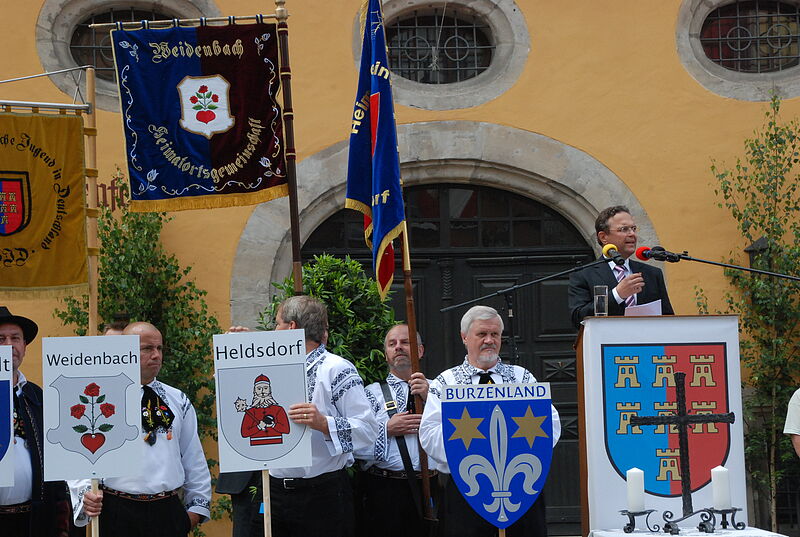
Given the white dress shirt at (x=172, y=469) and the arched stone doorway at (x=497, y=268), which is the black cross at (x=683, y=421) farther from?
the arched stone doorway at (x=497, y=268)

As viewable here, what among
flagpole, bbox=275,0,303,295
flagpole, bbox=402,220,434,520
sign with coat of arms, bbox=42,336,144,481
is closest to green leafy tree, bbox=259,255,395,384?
flagpole, bbox=275,0,303,295

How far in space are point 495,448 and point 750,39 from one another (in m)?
A: 6.73

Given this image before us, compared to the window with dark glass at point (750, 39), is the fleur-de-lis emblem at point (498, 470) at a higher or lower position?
lower

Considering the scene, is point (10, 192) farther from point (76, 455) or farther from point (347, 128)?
point (347, 128)

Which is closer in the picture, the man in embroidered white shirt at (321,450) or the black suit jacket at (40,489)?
the man in embroidered white shirt at (321,450)

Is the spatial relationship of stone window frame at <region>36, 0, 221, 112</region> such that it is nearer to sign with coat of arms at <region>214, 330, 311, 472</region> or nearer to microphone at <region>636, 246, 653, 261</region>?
sign with coat of arms at <region>214, 330, 311, 472</region>

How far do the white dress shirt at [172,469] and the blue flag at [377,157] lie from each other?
149 centimetres

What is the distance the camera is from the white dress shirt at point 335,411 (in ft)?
21.7

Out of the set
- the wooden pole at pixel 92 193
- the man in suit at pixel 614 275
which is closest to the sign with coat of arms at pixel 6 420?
the wooden pole at pixel 92 193

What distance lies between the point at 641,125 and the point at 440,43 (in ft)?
6.49

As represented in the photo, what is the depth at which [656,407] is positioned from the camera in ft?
20.9

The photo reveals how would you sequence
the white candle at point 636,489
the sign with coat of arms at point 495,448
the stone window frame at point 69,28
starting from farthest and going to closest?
the stone window frame at point 69,28 < the sign with coat of arms at point 495,448 < the white candle at point 636,489

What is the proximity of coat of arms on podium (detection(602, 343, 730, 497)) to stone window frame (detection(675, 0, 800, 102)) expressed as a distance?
17.6 ft

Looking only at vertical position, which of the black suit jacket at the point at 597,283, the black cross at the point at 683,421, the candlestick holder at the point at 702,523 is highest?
the black suit jacket at the point at 597,283
